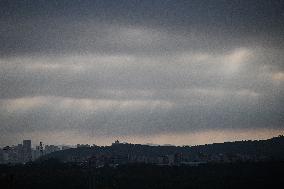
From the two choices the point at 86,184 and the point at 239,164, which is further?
the point at 239,164

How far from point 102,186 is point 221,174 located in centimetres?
4021

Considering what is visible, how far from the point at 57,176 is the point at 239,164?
64.9 m

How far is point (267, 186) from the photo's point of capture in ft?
359

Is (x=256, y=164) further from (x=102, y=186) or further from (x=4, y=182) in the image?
(x=4, y=182)

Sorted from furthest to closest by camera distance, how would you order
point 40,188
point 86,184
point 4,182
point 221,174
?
point 221,174
point 86,184
point 40,188
point 4,182

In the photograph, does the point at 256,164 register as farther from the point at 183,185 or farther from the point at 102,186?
the point at 102,186

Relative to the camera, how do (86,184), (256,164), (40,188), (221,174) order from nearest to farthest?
1. (40,188)
2. (86,184)
3. (221,174)
4. (256,164)

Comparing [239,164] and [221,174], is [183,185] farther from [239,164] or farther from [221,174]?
[239,164]

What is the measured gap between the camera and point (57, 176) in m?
117

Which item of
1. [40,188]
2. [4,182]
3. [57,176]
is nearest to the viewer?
[4,182]

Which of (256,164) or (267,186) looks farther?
(256,164)

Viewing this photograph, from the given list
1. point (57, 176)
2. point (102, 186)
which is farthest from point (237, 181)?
point (57, 176)

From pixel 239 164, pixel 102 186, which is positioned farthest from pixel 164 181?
pixel 239 164

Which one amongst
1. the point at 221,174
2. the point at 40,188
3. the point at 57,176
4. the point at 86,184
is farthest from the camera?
the point at 221,174
